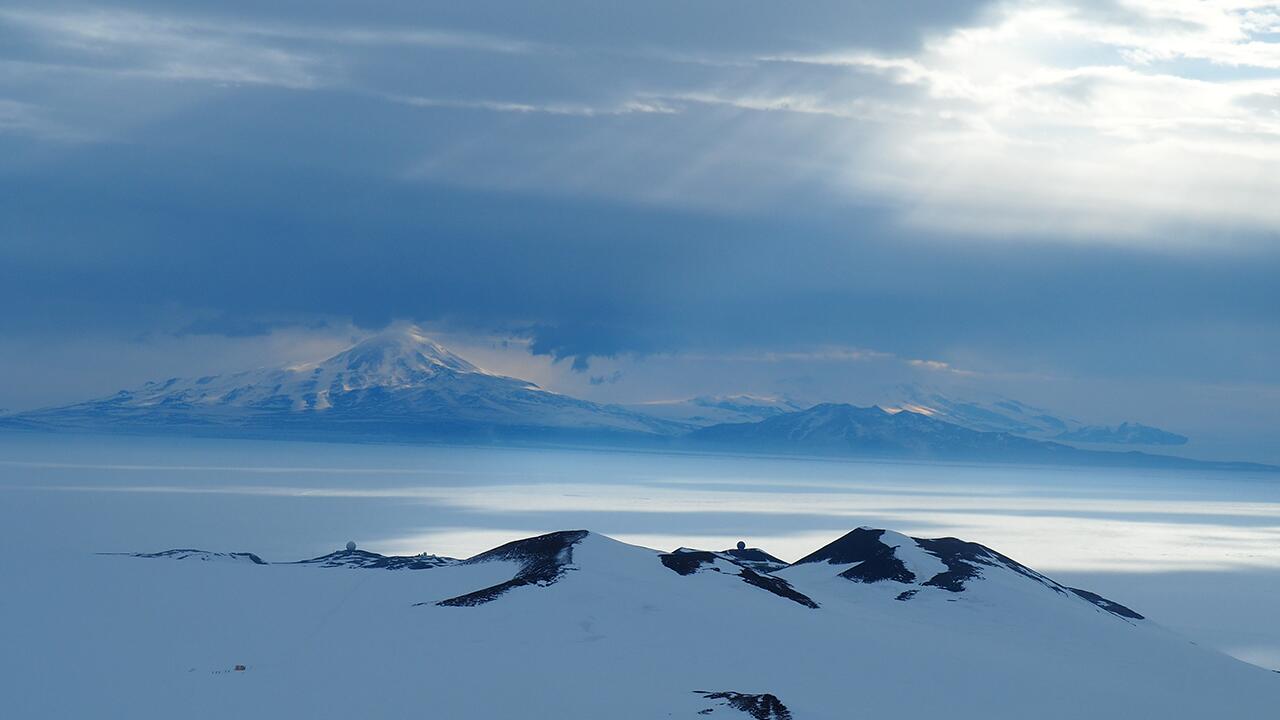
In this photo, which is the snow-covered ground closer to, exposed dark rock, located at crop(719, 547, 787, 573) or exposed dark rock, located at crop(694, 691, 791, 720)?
exposed dark rock, located at crop(694, 691, 791, 720)

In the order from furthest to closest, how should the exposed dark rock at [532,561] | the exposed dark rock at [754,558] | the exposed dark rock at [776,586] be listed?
the exposed dark rock at [754,558] → the exposed dark rock at [776,586] → the exposed dark rock at [532,561]

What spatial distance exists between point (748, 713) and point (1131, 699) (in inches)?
1040

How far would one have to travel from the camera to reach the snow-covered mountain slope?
168 feet

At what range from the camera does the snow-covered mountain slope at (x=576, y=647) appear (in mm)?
51188

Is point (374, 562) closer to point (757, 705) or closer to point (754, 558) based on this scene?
point (754, 558)

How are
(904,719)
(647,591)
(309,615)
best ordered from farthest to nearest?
(647,591), (309,615), (904,719)

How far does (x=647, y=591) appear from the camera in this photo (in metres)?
72.2

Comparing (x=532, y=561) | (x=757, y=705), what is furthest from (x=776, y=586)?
(x=757, y=705)

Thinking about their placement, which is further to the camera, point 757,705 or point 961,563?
point 961,563

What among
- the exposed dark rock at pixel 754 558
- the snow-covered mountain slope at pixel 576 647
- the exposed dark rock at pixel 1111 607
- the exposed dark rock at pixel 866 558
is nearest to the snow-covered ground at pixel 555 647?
the snow-covered mountain slope at pixel 576 647

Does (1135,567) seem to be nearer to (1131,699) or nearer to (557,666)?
(1131,699)

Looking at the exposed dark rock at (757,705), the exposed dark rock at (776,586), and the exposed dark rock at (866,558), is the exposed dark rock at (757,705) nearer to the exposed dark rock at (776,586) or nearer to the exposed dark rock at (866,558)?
the exposed dark rock at (776,586)

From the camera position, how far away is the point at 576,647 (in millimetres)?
60625

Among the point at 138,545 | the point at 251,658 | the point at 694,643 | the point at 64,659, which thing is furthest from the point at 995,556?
the point at 138,545
